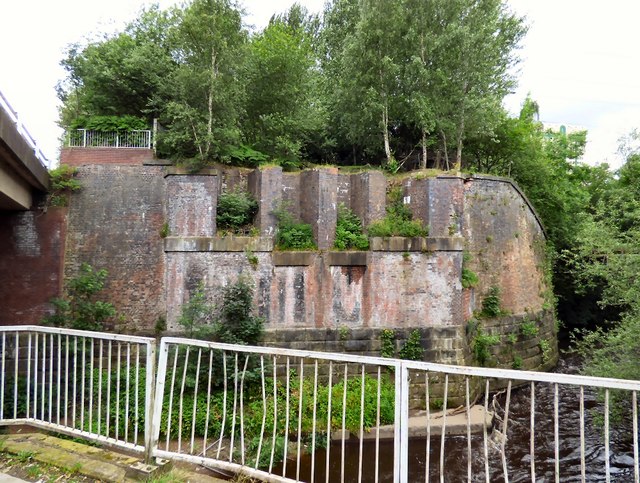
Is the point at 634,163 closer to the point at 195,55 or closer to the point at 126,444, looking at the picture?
the point at 195,55

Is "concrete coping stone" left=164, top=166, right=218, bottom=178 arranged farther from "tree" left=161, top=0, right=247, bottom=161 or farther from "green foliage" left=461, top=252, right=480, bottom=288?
"green foliage" left=461, top=252, right=480, bottom=288

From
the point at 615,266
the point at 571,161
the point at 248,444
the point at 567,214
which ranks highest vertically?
the point at 571,161

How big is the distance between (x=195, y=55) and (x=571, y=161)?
72.0 ft

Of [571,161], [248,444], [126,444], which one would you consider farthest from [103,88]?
[571,161]

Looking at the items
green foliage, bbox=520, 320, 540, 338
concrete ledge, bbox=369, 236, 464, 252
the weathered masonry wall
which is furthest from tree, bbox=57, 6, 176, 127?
green foliage, bbox=520, 320, 540, 338

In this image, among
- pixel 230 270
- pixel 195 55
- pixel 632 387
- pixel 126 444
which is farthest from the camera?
pixel 195 55

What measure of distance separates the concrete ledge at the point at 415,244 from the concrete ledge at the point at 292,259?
181 cm

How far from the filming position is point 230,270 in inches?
437

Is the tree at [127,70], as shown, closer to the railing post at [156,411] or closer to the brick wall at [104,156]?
the brick wall at [104,156]

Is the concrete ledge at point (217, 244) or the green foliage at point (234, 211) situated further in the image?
the green foliage at point (234, 211)

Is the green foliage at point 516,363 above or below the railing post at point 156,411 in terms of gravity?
below

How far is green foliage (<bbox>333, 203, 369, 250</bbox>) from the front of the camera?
1160 cm

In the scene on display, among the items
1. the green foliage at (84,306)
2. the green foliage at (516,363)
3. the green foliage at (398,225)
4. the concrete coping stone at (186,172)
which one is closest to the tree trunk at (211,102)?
the concrete coping stone at (186,172)

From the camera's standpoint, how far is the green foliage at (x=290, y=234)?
37.4ft
